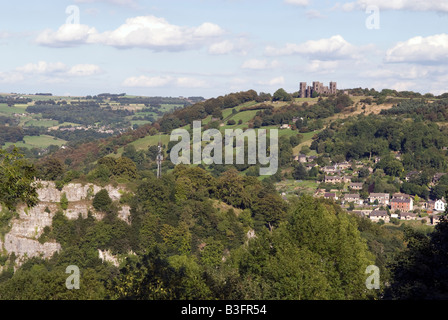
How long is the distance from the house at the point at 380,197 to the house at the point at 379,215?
834 cm

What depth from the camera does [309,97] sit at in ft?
565

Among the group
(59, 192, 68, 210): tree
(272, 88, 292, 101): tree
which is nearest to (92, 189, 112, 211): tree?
(59, 192, 68, 210): tree

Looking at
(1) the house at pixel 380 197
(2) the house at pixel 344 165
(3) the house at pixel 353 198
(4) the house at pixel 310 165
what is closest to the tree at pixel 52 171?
(3) the house at pixel 353 198

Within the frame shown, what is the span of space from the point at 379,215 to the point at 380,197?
10275 mm

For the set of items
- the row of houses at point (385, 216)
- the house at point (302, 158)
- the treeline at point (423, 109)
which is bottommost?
the row of houses at point (385, 216)

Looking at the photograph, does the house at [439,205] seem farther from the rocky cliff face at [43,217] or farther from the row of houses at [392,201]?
the rocky cliff face at [43,217]

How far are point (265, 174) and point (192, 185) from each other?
51.6 meters

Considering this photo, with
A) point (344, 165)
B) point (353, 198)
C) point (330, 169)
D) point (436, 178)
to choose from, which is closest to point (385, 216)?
point (353, 198)

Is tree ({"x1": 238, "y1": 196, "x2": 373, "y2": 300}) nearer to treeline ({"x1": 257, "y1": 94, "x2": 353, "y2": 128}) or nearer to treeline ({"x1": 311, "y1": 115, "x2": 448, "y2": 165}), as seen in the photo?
treeline ({"x1": 311, "y1": 115, "x2": 448, "y2": 165})

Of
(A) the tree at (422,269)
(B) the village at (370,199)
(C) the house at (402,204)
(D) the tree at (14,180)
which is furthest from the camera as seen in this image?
(C) the house at (402,204)

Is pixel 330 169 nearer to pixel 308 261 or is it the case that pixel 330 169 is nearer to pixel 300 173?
pixel 300 173

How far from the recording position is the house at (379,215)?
9225cm

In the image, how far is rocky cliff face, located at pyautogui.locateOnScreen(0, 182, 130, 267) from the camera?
50344 millimetres

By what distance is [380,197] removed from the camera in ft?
335
